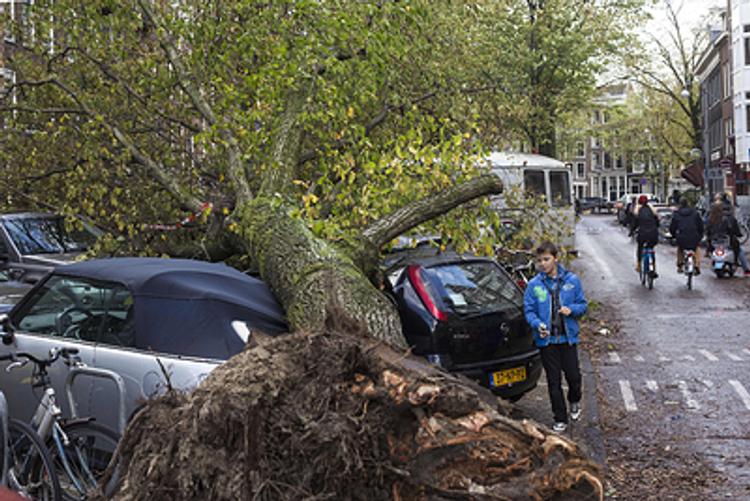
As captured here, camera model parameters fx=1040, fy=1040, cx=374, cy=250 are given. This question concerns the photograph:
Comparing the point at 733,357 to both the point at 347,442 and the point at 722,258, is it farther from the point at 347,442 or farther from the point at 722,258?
the point at 722,258

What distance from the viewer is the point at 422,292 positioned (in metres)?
9.02

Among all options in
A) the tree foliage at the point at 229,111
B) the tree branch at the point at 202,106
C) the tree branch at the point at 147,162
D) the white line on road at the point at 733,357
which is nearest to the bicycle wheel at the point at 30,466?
the tree foliage at the point at 229,111

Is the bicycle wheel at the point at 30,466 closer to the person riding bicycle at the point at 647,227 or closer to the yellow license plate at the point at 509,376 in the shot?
the yellow license plate at the point at 509,376

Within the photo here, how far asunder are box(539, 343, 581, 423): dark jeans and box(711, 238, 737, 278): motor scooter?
15449mm

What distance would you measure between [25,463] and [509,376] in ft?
15.0

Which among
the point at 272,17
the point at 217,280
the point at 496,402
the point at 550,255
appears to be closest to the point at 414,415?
the point at 496,402

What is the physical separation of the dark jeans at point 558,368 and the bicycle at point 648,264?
13348 millimetres

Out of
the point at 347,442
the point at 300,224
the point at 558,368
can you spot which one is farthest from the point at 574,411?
the point at 347,442

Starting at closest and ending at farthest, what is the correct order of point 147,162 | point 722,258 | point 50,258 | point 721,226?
point 147,162 < point 50,258 < point 721,226 < point 722,258

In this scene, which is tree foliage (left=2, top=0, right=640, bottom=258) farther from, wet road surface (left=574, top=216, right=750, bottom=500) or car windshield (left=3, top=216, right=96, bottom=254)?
wet road surface (left=574, top=216, right=750, bottom=500)

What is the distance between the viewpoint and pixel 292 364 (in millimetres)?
4652

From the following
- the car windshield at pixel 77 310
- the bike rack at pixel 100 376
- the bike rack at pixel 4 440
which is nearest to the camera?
the bike rack at pixel 4 440

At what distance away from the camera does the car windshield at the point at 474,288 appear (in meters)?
9.09

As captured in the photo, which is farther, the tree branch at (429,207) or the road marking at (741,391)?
the road marking at (741,391)
